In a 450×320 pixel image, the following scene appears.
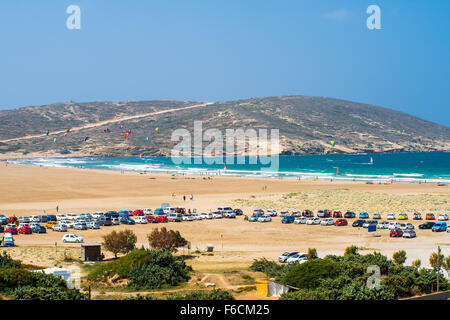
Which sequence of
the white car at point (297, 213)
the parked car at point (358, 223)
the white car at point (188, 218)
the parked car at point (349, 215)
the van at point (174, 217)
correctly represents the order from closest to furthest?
the parked car at point (358, 223) → the van at point (174, 217) → the white car at point (188, 218) → the parked car at point (349, 215) → the white car at point (297, 213)

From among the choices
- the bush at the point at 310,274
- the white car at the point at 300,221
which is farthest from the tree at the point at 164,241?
the white car at the point at 300,221

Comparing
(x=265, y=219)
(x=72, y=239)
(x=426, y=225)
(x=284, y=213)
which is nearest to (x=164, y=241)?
(x=72, y=239)

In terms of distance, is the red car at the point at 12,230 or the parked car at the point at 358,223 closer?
the red car at the point at 12,230

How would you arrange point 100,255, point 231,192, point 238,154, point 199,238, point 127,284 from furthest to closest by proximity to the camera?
point 238,154
point 231,192
point 199,238
point 100,255
point 127,284

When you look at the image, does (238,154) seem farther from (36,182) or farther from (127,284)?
(127,284)

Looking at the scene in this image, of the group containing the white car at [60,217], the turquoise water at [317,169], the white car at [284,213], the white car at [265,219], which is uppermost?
the turquoise water at [317,169]

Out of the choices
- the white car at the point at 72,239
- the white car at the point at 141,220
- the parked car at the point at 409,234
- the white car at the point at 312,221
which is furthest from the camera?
the white car at the point at 141,220

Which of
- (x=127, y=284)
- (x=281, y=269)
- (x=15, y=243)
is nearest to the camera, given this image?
(x=127, y=284)

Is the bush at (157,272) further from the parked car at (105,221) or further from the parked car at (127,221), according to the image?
the parked car at (127,221)
